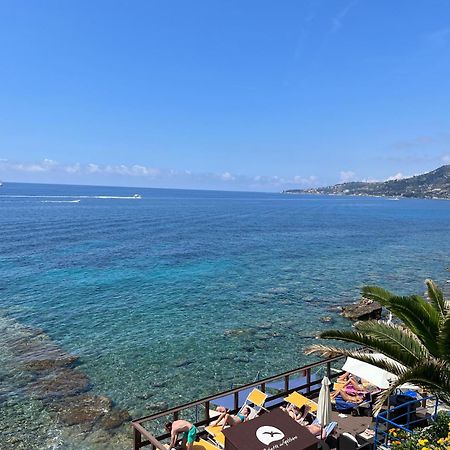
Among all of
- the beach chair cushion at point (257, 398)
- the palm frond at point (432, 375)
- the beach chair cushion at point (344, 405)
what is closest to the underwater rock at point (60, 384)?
the beach chair cushion at point (257, 398)

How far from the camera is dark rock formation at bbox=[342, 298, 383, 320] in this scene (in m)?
30.0

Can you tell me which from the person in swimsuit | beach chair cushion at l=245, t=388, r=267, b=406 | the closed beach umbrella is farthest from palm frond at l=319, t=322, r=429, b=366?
beach chair cushion at l=245, t=388, r=267, b=406

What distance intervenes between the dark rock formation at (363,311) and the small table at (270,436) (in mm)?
21673

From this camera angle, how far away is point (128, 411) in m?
17.8

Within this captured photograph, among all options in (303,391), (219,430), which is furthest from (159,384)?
(219,430)

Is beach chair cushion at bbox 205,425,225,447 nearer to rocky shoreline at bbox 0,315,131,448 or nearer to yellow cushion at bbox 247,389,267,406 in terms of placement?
yellow cushion at bbox 247,389,267,406

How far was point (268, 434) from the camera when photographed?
9406 mm

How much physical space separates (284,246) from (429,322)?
2225 inches

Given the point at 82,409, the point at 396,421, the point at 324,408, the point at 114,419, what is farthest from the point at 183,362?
the point at 396,421

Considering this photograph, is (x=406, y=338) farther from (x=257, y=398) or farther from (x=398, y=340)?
(x=257, y=398)

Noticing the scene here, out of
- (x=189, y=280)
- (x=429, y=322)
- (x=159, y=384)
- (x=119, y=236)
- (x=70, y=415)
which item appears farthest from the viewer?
(x=119, y=236)

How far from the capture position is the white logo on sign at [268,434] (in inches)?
363

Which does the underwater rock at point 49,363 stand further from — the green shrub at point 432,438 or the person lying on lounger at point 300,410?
the green shrub at point 432,438

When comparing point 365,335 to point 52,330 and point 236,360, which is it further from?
point 52,330
